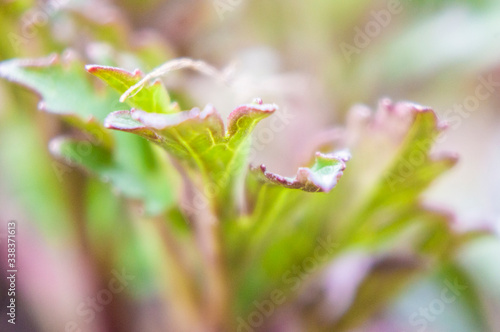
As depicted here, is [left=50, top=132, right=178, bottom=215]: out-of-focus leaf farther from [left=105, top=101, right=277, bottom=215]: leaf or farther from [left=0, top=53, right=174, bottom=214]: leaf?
[left=105, top=101, right=277, bottom=215]: leaf

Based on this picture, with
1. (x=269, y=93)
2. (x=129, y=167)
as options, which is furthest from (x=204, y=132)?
(x=269, y=93)

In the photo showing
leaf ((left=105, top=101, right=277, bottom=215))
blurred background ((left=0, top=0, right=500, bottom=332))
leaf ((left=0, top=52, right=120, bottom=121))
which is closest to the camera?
leaf ((left=105, top=101, right=277, bottom=215))

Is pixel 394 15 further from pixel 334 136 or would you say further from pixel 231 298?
pixel 231 298

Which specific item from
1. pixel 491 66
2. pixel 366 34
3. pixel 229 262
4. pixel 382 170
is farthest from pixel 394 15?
pixel 229 262

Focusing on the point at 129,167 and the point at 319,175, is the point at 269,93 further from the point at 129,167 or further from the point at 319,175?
the point at 319,175

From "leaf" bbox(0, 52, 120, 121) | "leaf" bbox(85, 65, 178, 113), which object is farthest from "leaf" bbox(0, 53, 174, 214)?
"leaf" bbox(85, 65, 178, 113)

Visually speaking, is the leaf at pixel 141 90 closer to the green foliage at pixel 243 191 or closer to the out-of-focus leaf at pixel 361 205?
the green foliage at pixel 243 191

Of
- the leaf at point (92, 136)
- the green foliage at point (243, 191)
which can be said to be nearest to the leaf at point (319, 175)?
the green foliage at point (243, 191)
